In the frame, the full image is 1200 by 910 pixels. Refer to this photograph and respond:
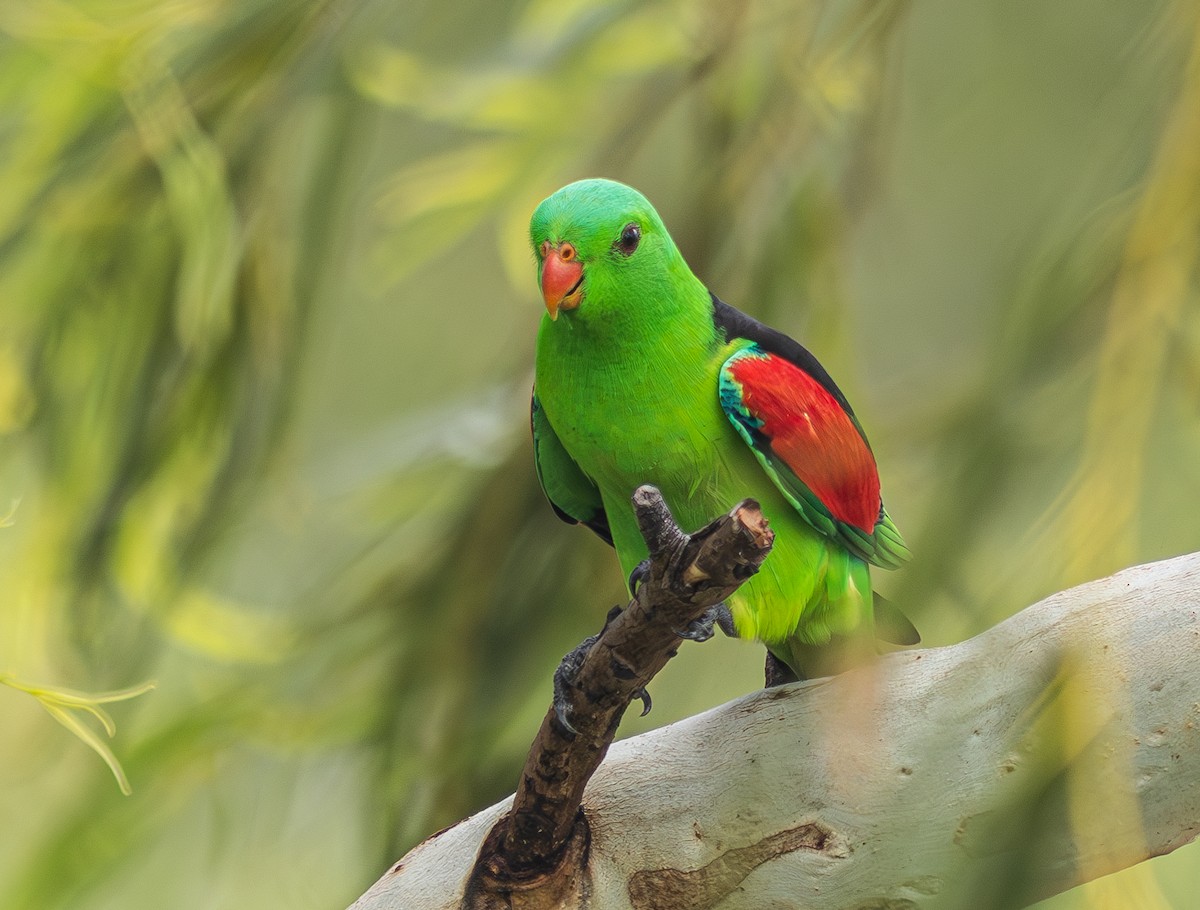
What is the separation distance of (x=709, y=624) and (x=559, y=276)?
1.08 feet

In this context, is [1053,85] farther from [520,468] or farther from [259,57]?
[259,57]

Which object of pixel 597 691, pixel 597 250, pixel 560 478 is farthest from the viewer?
pixel 560 478

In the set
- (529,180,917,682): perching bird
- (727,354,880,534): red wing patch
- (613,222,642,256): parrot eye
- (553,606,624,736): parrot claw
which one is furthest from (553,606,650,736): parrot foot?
(613,222,642,256): parrot eye

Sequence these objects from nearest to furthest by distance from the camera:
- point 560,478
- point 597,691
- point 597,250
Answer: point 597,691 → point 597,250 → point 560,478

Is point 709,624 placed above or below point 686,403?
below

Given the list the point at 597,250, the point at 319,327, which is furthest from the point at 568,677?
the point at 319,327

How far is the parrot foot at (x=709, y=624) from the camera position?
107cm

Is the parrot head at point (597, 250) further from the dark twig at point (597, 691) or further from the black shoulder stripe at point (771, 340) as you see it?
the dark twig at point (597, 691)

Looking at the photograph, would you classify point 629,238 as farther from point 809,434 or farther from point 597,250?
point 809,434

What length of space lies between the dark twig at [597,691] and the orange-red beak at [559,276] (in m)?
0.28

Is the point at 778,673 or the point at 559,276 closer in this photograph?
the point at 559,276

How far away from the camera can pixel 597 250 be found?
1140mm

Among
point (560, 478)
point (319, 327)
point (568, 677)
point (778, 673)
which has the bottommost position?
point (778, 673)

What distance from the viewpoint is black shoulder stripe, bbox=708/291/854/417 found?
1221mm
